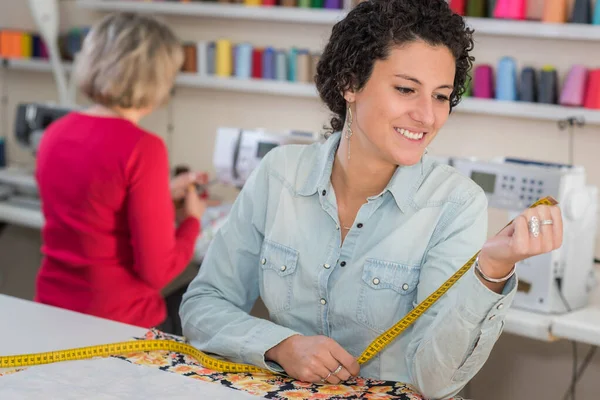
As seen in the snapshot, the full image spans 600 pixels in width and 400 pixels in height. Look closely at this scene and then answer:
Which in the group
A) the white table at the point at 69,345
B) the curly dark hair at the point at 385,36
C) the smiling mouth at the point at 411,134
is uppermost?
the curly dark hair at the point at 385,36

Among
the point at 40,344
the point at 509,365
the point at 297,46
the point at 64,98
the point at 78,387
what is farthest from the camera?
the point at 64,98

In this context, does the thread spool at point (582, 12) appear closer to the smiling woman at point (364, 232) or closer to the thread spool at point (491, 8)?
the thread spool at point (491, 8)

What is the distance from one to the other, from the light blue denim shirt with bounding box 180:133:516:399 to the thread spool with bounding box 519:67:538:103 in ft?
5.30

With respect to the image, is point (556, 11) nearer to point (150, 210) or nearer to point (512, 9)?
point (512, 9)

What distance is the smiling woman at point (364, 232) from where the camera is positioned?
1.54 m

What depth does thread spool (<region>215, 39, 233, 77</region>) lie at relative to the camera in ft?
12.5

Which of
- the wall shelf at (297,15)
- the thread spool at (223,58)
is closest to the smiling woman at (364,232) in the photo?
the wall shelf at (297,15)

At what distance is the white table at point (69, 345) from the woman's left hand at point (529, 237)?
1.48 feet

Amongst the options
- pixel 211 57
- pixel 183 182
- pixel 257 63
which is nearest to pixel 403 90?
pixel 183 182

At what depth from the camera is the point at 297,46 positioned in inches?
150

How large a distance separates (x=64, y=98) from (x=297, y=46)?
1209 millimetres

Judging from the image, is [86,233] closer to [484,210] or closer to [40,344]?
[40,344]

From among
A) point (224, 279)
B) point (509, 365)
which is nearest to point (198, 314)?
point (224, 279)

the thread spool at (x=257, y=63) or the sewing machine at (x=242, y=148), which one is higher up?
the thread spool at (x=257, y=63)
